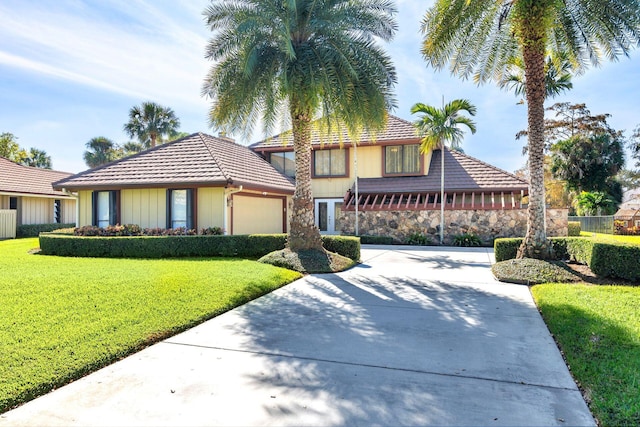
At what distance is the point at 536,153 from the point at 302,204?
22.4 feet

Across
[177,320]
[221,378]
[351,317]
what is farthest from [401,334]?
[177,320]

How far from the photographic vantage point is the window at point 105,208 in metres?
17.4

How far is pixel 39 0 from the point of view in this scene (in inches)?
436

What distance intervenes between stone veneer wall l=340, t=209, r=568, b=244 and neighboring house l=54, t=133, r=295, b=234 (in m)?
5.07

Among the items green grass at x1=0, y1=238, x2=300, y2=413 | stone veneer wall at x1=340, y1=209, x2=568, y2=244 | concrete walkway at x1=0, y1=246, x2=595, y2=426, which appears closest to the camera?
concrete walkway at x1=0, y1=246, x2=595, y2=426

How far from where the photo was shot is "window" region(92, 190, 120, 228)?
17422 millimetres

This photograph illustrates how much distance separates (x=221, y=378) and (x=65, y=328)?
2.84 m

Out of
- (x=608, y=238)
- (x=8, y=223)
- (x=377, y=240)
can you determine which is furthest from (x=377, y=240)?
(x=8, y=223)

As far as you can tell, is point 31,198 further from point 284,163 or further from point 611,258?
point 611,258

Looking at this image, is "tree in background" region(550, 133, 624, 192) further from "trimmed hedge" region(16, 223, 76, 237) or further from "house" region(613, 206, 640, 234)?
"trimmed hedge" region(16, 223, 76, 237)

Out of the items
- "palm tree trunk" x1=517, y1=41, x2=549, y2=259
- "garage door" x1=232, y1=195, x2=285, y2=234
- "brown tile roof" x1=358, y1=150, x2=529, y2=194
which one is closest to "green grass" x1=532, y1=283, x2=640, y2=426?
"palm tree trunk" x1=517, y1=41, x2=549, y2=259

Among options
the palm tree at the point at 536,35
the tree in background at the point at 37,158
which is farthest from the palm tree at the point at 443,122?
the tree in background at the point at 37,158

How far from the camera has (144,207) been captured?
17.3 meters

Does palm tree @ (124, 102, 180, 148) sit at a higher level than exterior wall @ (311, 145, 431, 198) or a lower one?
higher
